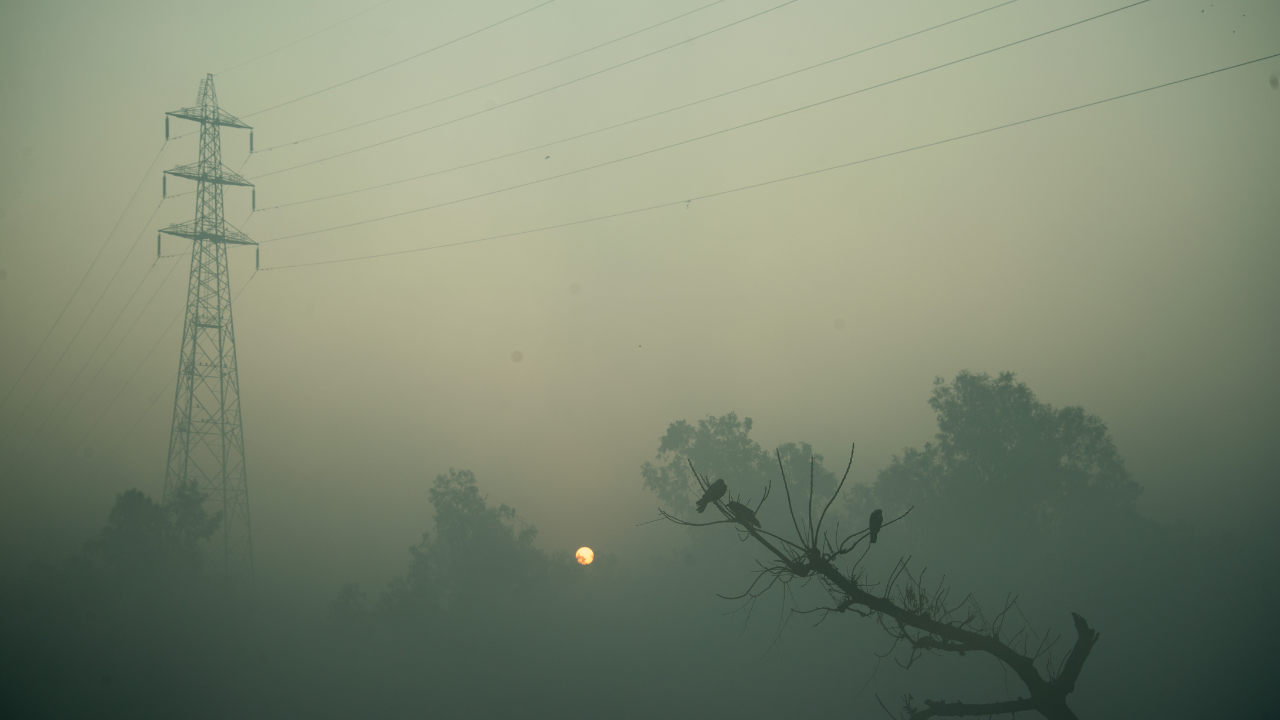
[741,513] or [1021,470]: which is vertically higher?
[1021,470]

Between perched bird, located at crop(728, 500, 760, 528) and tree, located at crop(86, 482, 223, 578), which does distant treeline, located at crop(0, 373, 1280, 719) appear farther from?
perched bird, located at crop(728, 500, 760, 528)

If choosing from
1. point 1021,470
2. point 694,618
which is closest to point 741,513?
point 694,618

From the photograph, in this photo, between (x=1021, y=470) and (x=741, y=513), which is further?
(x=1021, y=470)

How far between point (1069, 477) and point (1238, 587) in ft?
36.0

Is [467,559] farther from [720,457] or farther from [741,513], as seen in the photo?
[741,513]

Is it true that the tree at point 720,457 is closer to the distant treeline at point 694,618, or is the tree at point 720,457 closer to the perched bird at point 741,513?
the distant treeline at point 694,618

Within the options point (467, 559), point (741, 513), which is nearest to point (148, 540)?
point (467, 559)

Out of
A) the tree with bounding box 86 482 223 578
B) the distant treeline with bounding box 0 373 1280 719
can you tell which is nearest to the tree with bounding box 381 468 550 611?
the distant treeline with bounding box 0 373 1280 719

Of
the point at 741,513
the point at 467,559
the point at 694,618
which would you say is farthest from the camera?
the point at 467,559

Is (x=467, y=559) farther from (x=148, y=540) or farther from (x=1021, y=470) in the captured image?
(x=1021, y=470)

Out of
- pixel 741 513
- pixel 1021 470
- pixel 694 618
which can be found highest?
pixel 1021 470

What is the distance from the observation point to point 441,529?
61.8m

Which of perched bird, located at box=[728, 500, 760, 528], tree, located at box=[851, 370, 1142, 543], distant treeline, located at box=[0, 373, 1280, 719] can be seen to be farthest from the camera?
tree, located at box=[851, 370, 1142, 543]

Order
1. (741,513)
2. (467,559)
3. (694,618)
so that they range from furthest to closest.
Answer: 1. (467,559)
2. (694,618)
3. (741,513)
